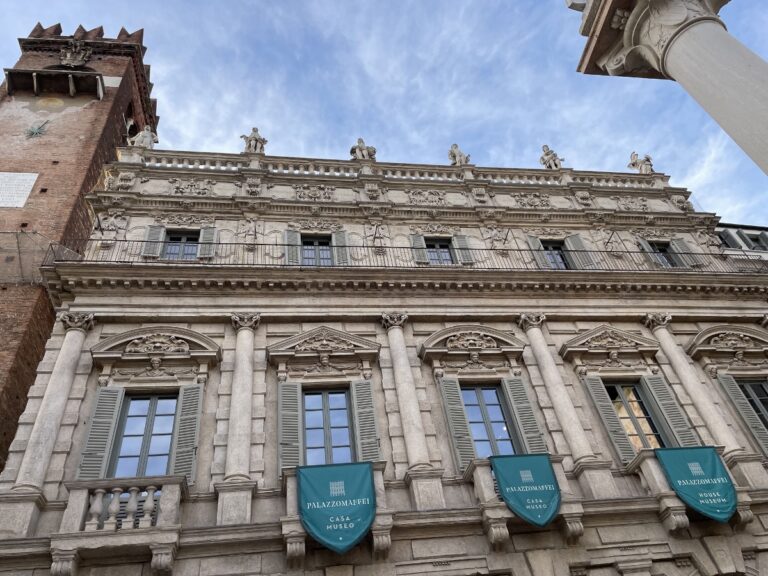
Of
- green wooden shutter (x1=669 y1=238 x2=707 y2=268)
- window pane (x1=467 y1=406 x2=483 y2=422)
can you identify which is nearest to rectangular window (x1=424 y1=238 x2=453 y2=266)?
window pane (x1=467 y1=406 x2=483 y2=422)

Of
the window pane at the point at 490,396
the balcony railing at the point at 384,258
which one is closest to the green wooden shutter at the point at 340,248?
the balcony railing at the point at 384,258

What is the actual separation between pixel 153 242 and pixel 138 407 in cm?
542

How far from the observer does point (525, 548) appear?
451 inches

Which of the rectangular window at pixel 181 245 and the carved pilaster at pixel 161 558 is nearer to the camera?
the carved pilaster at pixel 161 558

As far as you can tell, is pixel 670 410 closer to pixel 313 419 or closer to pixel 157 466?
pixel 313 419

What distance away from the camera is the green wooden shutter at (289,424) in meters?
12.6

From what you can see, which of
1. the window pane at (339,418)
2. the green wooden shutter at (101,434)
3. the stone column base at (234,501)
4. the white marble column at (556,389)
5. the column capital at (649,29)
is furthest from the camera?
the window pane at (339,418)

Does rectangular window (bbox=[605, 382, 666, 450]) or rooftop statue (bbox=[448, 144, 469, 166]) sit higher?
rooftop statue (bbox=[448, 144, 469, 166])

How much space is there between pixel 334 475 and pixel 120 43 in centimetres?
2769

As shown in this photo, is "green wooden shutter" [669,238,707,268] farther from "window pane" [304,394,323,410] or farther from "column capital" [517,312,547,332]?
"window pane" [304,394,323,410]

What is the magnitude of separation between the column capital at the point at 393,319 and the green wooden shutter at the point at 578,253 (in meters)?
6.65

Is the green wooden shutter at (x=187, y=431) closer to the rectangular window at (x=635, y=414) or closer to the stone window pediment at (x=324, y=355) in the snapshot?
the stone window pediment at (x=324, y=355)

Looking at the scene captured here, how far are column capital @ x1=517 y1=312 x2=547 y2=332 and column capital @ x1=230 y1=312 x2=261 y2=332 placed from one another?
23.6ft

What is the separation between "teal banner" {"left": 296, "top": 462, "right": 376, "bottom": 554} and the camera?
1056 centimetres
